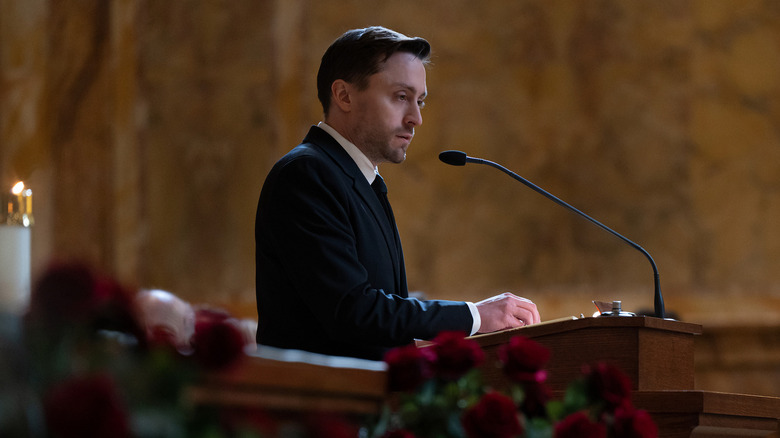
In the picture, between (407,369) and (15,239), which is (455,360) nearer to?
(407,369)

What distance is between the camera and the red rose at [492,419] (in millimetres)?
1246

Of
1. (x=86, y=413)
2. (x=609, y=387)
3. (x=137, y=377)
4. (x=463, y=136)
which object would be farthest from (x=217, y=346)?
(x=463, y=136)

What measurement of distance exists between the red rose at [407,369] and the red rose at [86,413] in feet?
1.69

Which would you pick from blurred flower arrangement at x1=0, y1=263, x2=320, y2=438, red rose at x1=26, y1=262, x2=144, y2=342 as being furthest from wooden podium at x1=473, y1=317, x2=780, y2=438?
red rose at x1=26, y1=262, x2=144, y2=342

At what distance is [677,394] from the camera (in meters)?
2.08

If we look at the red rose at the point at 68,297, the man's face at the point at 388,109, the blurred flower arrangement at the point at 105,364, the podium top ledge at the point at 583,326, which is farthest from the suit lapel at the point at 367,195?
the red rose at the point at 68,297

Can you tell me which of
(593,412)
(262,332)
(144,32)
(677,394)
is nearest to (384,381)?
(593,412)

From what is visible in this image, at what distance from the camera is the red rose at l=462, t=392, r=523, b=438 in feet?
4.09

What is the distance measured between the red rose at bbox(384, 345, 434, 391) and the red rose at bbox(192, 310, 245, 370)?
0.32 metres

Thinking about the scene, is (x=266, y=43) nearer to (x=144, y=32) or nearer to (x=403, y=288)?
(x=144, y=32)

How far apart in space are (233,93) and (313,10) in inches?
26.6

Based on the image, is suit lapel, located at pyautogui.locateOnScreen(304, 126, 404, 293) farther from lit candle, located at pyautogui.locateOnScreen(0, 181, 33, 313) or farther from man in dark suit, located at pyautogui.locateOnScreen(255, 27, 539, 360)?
lit candle, located at pyautogui.locateOnScreen(0, 181, 33, 313)

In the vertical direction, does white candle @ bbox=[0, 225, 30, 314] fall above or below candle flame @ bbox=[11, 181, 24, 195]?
below

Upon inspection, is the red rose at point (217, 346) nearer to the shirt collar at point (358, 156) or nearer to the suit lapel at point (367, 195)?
the suit lapel at point (367, 195)
